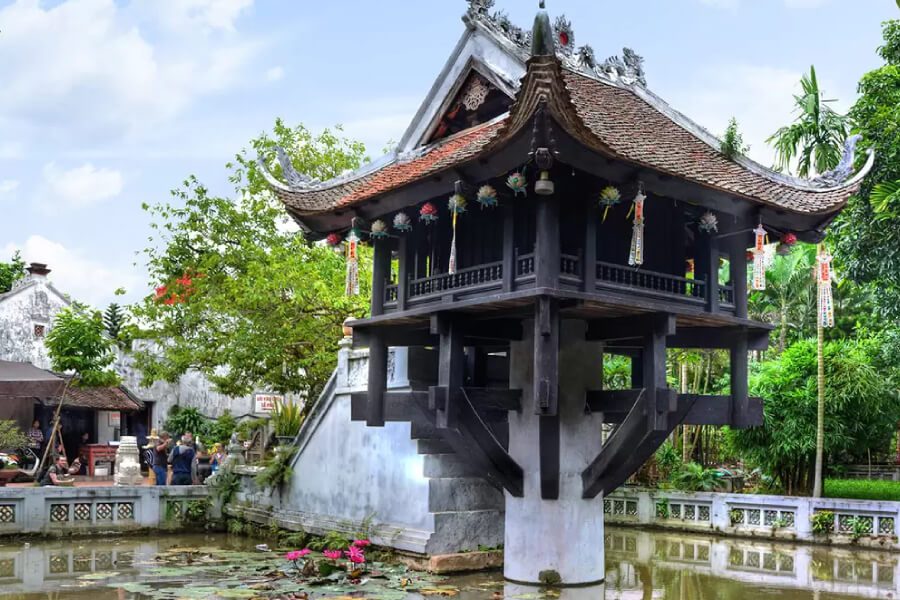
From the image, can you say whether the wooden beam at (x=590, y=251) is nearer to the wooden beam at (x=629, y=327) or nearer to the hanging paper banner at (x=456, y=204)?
the wooden beam at (x=629, y=327)

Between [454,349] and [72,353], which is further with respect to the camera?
[72,353]

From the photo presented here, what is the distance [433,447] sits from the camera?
1291cm

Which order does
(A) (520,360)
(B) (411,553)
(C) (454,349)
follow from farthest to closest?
(B) (411,553) → (A) (520,360) → (C) (454,349)

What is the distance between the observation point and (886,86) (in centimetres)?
1581

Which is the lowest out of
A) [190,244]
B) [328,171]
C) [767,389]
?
[767,389]

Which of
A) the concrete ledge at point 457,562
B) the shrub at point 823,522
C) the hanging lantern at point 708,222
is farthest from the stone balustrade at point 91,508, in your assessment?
the shrub at point 823,522

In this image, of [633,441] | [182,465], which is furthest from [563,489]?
[182,465]

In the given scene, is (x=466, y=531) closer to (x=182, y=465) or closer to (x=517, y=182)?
(x=517, y=182)

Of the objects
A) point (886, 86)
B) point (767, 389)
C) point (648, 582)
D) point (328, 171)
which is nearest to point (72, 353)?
point (328, 171)

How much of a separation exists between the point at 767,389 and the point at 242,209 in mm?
12235

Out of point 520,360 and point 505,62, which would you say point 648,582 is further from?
point 505,62

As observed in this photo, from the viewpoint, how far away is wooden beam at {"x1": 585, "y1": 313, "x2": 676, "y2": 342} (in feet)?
35.2

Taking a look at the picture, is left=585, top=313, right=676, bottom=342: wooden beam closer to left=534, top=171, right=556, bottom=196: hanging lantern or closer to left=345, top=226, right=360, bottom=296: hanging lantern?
left=534, top=171, right=556, bottom=196: hanging lantern

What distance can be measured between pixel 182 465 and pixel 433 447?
685 cm
